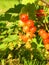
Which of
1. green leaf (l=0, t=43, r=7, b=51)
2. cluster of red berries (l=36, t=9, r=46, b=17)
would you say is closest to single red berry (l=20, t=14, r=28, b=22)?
cluster of red berries (l=36, t=9, r=46, b=17)

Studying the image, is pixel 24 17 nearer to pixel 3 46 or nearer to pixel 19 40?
pixel 19 40

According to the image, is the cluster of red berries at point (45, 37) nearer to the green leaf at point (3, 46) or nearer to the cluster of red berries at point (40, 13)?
the cluster of red berries at point (40, 13)

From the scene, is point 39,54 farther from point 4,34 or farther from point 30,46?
point 4,34

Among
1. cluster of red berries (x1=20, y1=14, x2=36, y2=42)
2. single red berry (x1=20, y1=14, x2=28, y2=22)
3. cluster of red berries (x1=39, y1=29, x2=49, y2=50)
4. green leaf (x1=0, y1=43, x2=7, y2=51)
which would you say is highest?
single red berry (x1=20, y1=14, x2=28, y2=22)

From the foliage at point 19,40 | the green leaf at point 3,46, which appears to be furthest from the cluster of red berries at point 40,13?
the green leaf at point 3,46

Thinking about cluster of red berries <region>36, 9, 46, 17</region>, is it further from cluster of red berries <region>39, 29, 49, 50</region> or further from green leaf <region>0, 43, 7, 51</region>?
green leaf <region>0, 43, 7, 51</region>

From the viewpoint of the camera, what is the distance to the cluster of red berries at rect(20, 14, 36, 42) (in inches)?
49.9

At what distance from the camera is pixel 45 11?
1347 millimetres

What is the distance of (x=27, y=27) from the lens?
4.18 feet

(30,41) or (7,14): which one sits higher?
(7,14)

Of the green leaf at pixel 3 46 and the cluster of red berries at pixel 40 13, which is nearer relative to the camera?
the cluster of red berries at pixel 40 13

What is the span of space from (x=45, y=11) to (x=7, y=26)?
290 mm

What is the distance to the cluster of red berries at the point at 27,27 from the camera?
1.27m

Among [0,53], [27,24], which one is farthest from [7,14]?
[0,53]
